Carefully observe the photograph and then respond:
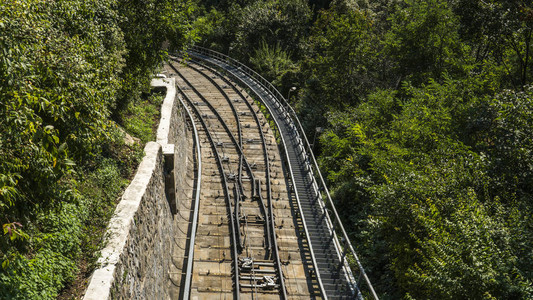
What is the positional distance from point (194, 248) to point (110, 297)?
7.65m

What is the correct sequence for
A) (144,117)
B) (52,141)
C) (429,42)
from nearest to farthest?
(52,141), (144,117), (429,42)

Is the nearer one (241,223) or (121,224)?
(121,224)

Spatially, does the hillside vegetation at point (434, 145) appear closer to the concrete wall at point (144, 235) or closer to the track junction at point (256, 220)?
the track junction at point (256, 220)

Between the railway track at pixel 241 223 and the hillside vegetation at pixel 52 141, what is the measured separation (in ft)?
16.1

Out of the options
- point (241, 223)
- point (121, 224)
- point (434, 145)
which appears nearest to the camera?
point (121, 224)

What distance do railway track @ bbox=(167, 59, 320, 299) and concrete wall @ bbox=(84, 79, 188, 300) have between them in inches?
46.3

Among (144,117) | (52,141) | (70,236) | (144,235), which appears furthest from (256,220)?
(52,141)

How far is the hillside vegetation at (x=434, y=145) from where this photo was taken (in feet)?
34.0

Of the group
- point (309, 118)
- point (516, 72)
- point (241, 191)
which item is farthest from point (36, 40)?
point (309, 118)

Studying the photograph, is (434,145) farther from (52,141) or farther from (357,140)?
Answer: (52,141)

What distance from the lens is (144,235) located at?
35.8 ft

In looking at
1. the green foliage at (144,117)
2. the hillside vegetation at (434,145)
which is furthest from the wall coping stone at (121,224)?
the hillside vegetation at (434,145)

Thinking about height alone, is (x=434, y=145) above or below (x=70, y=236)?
above

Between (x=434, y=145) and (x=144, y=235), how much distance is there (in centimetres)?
1374
